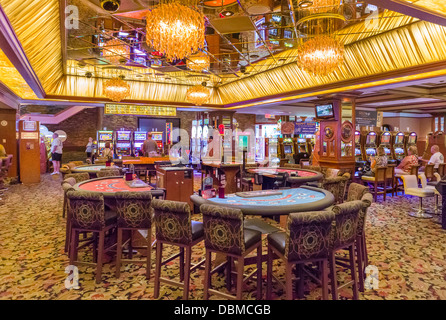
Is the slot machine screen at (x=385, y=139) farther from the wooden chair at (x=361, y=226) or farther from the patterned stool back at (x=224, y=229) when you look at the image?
the patterned stool back at (x=224, y=229)

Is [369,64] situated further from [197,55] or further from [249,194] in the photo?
Result: [249,194]

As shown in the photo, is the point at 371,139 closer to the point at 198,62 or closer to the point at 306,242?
the point at 198,62

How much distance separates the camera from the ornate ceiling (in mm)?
4312

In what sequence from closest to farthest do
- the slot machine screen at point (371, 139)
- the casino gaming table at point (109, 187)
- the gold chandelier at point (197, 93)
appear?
1. the casino gaming table at point (109, 187)
2. the gold chandelier at point (197, 93)
3. the slot machine screen at point (371, 139)

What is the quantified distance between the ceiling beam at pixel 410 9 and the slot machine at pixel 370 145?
7533 millimetres

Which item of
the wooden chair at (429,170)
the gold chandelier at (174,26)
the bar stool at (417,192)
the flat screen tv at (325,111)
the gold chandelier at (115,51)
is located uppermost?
the gold chandelier at (115,51)

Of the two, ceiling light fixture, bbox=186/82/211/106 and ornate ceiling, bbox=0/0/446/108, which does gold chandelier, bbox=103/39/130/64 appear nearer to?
ornate ceiling, bbox=0/0/446/108

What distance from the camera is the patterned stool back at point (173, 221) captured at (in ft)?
8.25

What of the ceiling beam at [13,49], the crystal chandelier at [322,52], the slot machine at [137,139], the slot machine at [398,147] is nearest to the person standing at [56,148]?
the slot machine at [137,139]

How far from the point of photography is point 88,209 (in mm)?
3057

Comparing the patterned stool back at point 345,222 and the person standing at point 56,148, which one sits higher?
the person standing at point 56,148

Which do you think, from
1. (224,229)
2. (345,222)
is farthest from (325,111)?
(224,229)

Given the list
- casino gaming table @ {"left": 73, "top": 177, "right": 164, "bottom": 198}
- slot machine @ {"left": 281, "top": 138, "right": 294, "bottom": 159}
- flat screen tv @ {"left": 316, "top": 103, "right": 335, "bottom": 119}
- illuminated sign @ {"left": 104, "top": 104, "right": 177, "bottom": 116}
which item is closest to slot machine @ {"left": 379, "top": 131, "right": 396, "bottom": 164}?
slot machine @ {"left": 281, "top": 138, "right": 294, "bottom": 159}
